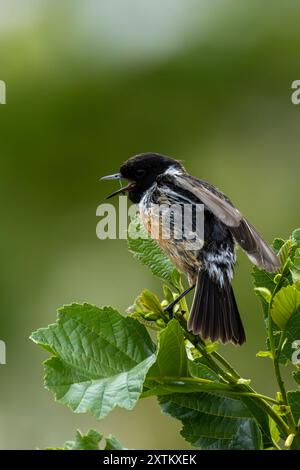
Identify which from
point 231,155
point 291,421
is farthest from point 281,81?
point 291,421

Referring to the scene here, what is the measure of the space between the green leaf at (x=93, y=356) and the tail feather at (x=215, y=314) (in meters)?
0.20

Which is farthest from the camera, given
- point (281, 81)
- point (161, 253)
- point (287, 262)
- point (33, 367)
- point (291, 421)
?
point (281, 81)

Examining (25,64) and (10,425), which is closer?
(10,425)

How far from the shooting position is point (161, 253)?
1519mm

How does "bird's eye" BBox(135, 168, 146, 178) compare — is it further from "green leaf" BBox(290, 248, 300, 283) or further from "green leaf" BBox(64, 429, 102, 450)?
"green leaf" BBox(64, 429, 102, 450)

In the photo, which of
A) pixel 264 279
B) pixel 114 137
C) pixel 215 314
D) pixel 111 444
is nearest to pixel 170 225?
pixel 215 314

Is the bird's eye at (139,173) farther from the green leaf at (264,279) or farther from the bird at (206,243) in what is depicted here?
the green leaf at (264,279)

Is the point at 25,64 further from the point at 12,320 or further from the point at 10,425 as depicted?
the point at 10,425

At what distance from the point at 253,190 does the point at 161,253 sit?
10.9ft

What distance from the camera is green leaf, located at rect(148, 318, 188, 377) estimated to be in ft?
3.71

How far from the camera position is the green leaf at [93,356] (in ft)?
3.61

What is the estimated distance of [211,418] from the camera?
1216 mm

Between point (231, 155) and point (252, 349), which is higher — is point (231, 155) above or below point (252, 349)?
above

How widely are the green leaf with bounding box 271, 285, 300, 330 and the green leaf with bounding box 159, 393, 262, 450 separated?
0.14 meters
